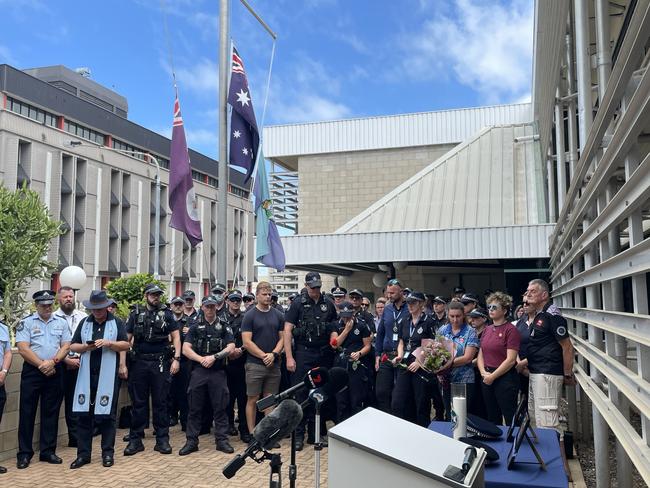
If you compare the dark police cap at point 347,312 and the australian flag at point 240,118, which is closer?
the dark police cap at point 347,312

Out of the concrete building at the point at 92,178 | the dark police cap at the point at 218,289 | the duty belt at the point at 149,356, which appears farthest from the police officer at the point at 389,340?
the concrete building at the point at 92,178

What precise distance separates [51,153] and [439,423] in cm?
4322

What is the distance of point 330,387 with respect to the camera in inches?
156

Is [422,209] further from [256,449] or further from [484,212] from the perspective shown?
[256,449]

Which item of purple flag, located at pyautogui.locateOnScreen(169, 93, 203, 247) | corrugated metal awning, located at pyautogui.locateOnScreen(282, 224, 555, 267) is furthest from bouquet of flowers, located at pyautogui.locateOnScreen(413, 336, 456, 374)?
corrugated metal awning, located at pyautogui.locateOnScreen(282, 224, 555, 267)

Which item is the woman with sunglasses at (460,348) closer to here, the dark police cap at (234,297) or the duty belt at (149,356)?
the dark police cap at (234,297)

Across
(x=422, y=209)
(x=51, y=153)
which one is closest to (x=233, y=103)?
(x=422, y=209)

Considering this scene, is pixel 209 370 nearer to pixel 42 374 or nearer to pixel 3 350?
pixel 42 374

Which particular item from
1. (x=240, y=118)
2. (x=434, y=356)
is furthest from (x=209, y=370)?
(x=240, y=118)

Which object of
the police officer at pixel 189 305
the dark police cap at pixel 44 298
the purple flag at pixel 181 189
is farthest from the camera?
the purple flag at pixel 181 189

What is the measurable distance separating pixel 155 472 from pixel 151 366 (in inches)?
54.7

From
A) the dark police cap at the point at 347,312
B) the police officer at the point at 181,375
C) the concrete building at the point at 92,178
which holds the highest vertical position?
the concrete building at the point at 92,178

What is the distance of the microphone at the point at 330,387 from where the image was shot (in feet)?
12.7

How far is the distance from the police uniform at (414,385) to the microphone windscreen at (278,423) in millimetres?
3843
